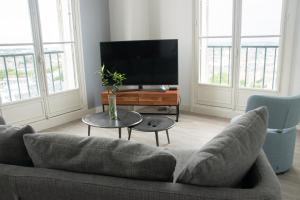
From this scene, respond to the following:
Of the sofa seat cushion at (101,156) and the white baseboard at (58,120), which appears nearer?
the sofa seat cushion at (101,156)

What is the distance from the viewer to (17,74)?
147 inches

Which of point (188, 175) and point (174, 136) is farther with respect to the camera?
point (174, 136)

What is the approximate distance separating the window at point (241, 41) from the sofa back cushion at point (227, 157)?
2.90m

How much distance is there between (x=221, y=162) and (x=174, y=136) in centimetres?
258

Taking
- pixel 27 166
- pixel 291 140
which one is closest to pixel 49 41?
pixel 27 166

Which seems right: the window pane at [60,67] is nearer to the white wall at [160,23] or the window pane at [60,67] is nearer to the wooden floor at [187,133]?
the wooden floor at [187,133]

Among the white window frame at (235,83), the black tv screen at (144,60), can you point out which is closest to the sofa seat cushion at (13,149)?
the black tv screen at (144,60)

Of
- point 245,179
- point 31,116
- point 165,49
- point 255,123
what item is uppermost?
point 165,49

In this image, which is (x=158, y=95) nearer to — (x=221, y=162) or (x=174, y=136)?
(x=174, y=136)

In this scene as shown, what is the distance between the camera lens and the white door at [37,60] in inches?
140

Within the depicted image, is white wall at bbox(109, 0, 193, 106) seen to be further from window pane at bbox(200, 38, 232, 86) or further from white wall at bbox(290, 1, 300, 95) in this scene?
white wall at bbox(290, 1, 300, 95)

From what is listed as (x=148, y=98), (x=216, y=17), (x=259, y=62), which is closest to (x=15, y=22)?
(x=148, y=98)

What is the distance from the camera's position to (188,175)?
3.27 ft

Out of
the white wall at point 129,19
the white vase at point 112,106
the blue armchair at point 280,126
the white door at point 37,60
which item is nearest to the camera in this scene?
the blue armchair at point 280,126
